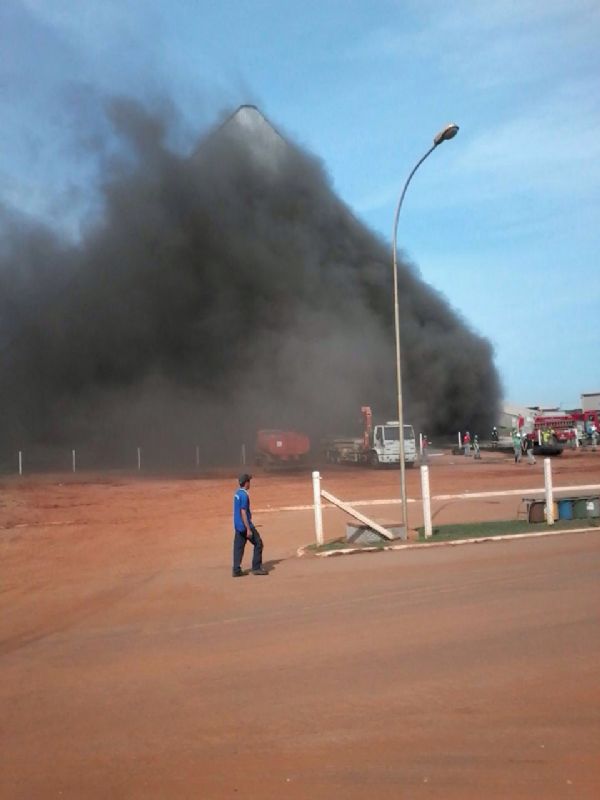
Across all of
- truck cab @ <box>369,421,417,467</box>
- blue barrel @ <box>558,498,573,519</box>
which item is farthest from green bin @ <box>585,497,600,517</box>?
truck cab @ <box>369,421,417,467</box>

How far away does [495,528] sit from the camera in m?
14.6

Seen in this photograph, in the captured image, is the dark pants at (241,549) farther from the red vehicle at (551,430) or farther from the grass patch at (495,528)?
the red vehicle at (551,430)

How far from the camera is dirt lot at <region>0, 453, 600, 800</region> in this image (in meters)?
4.04

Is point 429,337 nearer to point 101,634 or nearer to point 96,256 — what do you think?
point 96,256

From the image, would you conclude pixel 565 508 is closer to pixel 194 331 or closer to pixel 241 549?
pixel 241 549

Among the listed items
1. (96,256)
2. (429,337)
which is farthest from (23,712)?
(429,337)

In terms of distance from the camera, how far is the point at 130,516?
19.8m

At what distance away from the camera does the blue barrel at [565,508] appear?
1519cm

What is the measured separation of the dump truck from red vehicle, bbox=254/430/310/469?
2.37 metres

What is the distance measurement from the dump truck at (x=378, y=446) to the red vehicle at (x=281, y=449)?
2.37 meters

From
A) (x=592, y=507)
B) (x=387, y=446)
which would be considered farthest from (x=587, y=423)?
(x=592, y=507)

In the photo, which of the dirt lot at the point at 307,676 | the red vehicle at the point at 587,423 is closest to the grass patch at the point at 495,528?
the dirt lot at the point at 307,676

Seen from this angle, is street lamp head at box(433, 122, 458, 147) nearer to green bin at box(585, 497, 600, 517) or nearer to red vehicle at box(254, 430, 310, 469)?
green bin at box(585, 497, 600, 517)

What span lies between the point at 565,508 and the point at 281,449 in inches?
939
